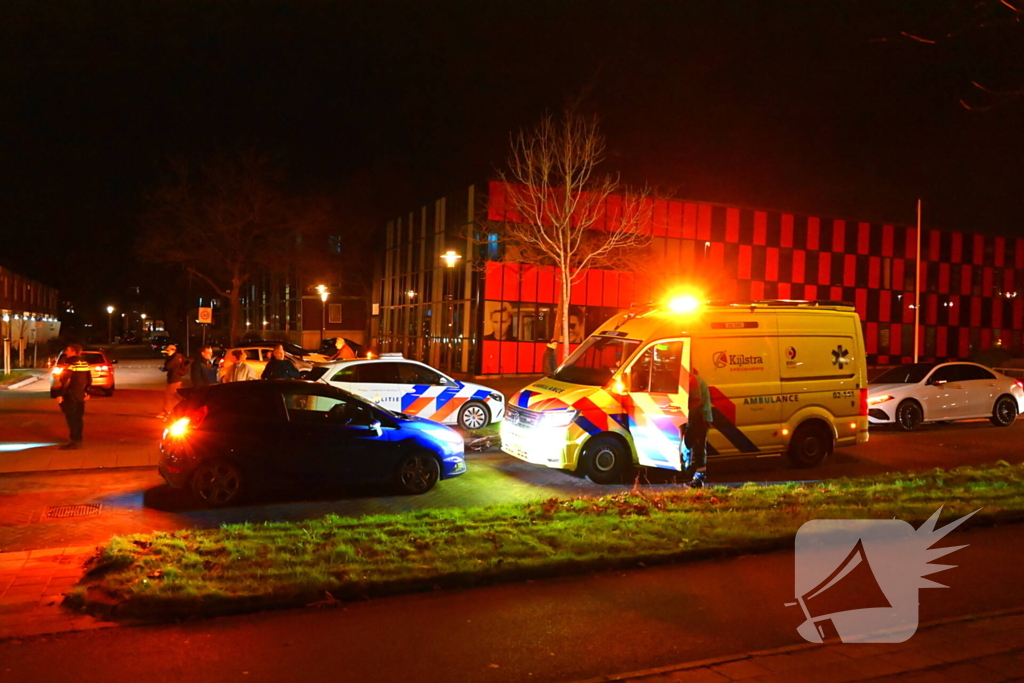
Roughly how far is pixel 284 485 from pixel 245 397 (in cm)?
121

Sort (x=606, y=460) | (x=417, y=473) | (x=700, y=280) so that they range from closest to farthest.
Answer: (x=417, y=473)
(x=606, y=460)
(x=700, y=280)

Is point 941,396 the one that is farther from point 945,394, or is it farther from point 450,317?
point 450,317

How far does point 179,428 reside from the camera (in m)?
9.95

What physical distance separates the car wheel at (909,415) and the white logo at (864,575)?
908cm

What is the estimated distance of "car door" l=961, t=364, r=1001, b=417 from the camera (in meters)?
17.6

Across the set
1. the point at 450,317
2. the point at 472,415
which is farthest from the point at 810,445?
the point at 450,317

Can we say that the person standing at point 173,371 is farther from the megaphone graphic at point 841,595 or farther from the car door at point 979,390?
the car door at point 979,390

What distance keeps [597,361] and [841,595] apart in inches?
258

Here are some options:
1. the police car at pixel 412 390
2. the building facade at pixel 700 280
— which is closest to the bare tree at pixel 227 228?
the building facade at pixel 700 280

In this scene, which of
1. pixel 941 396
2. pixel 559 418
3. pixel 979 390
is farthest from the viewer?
pixel 979 390

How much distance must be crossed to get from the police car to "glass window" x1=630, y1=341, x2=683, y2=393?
17.7 ft

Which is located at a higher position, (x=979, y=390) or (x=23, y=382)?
(x=979, y=390)

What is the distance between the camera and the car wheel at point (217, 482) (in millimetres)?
9828

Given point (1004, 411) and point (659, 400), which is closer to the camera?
point (659, 400)
